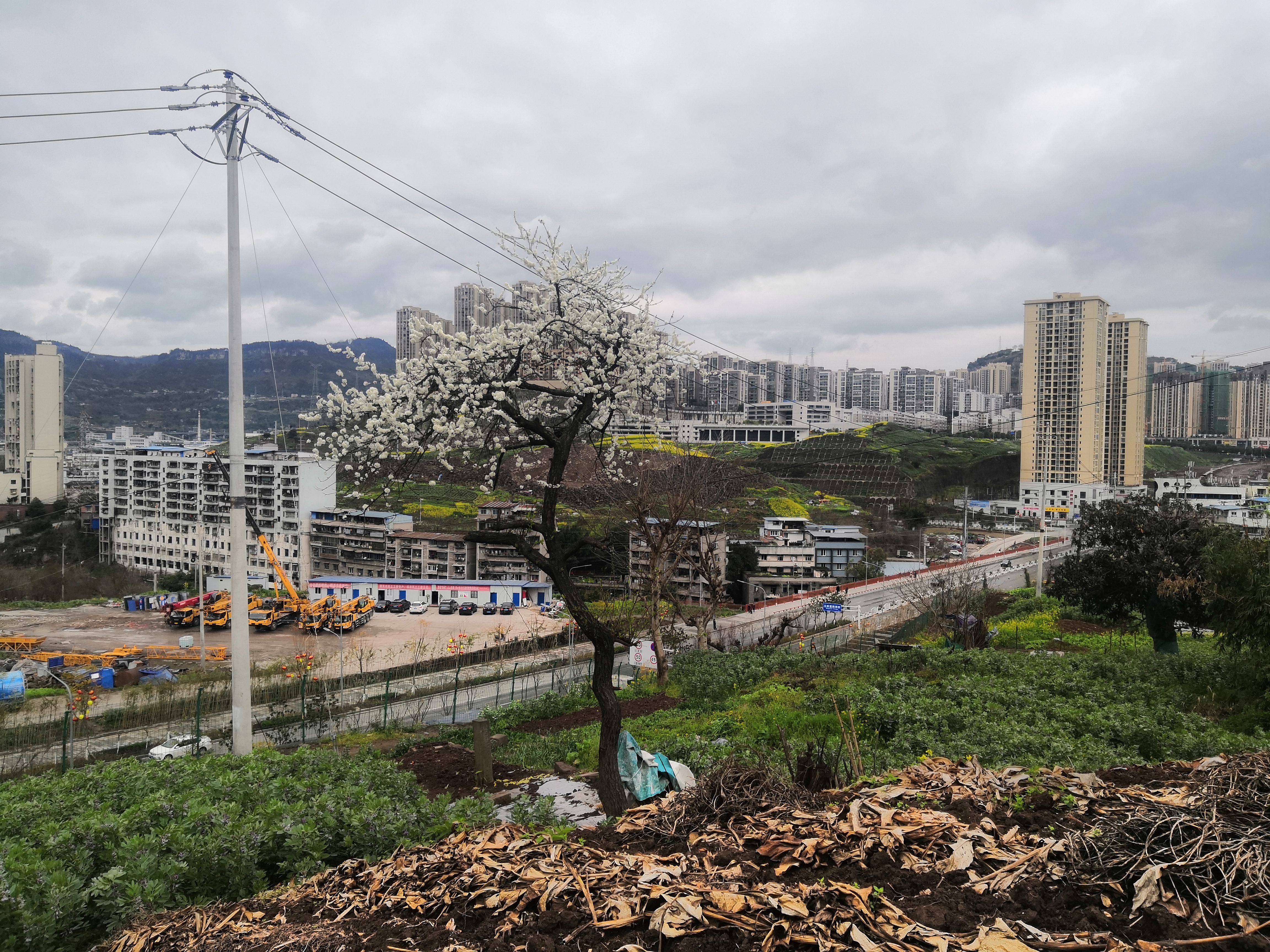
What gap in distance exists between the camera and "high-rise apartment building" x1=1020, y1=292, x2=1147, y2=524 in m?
57.5

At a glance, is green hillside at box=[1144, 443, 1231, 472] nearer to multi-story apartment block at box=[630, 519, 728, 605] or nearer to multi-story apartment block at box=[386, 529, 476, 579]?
multi-story apartment block at box=[386, 529, 476, 579]

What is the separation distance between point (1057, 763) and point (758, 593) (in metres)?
40.2

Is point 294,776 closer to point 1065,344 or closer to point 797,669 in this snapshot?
point 797,669

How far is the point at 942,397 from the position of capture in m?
153

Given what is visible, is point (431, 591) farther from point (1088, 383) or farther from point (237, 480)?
point (1088, 383)

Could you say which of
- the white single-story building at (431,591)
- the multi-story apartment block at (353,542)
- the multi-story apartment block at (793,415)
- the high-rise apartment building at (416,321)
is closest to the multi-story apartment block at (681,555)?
the high-rise apartment building at (416,321)

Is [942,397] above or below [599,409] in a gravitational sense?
above

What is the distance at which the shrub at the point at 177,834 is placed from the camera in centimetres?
303

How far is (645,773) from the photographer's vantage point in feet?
17.6

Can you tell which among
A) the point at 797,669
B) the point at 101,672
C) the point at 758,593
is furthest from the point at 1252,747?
the point at 758,593

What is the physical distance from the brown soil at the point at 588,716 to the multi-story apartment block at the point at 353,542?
129 feet

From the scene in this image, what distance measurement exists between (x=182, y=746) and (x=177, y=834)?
1059cm

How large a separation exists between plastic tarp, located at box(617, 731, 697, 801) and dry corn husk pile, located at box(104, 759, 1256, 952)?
1906 millimetres

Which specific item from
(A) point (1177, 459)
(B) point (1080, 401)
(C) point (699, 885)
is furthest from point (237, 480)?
(A) point (1177, 459)
